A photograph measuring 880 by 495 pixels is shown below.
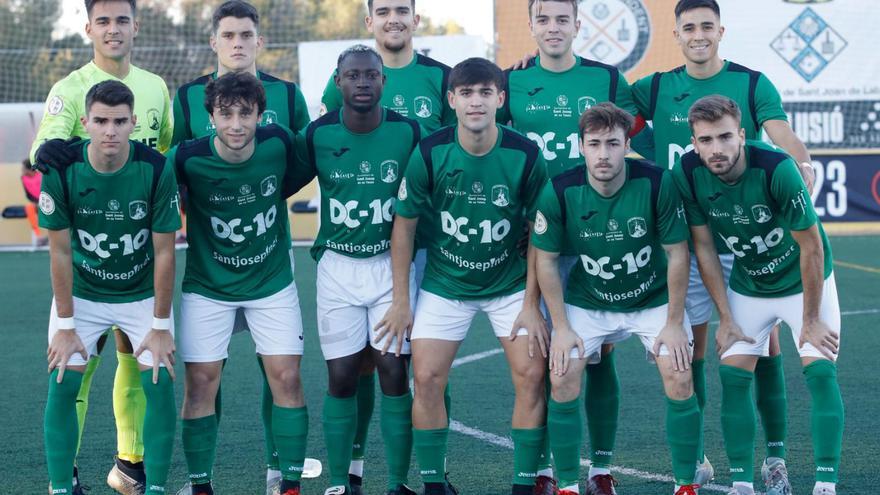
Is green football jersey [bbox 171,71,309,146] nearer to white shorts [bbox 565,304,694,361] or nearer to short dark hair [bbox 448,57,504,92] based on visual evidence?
short dark hair [bbox 448,57,504,92]

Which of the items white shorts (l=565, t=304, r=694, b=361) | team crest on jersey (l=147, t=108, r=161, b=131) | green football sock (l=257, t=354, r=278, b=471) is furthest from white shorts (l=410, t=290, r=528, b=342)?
team crest on jersey (l=147, t=108, r=161, b=131)

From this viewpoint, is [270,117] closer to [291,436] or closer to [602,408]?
[291,436]

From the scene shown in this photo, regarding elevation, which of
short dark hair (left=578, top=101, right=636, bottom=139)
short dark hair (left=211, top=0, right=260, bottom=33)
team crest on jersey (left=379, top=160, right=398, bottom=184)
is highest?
short dark hair (left=211, top=0, right=260, bottom=33)

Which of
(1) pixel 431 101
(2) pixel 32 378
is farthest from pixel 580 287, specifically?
(2) pixel 32 378

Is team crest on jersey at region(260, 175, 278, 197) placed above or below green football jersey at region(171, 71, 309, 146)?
below

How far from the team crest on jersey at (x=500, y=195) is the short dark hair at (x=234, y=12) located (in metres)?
1.40

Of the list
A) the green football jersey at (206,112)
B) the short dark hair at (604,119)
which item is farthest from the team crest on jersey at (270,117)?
the short dark hair at (604,119)

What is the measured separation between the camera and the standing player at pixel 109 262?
14.9 feet

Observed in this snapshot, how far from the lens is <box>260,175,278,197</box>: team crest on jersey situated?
4754 mm

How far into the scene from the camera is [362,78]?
15.4 ft

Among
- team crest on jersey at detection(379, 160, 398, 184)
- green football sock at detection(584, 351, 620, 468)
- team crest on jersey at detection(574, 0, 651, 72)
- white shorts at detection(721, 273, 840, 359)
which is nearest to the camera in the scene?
white shorts at detection(721, 273, 840, 359)

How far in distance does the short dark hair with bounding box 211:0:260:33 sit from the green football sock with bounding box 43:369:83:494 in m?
1.66

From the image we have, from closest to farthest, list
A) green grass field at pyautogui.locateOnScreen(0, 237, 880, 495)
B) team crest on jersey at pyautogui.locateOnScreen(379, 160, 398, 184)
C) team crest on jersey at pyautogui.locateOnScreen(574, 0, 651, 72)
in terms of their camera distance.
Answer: team crest on jersey at pyautogui.locateOnScreen(379, 160, 398, 184)
green grass field at pyautogui.locateOnScreen(0, 237, 880, 495)
team crest on jersey at pyautogui.locateOnScreen(574, 0, 651, 72)

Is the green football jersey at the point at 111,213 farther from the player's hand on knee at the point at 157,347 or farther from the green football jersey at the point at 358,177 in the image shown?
the green football jersey at the point at 358,177
